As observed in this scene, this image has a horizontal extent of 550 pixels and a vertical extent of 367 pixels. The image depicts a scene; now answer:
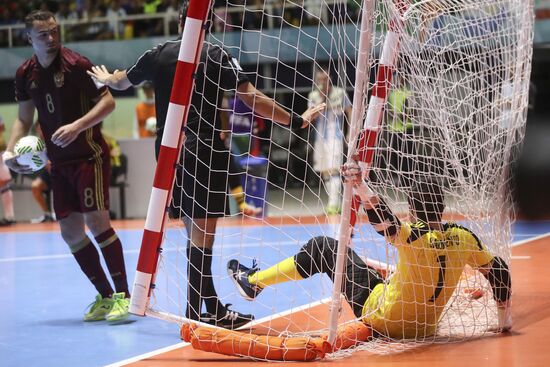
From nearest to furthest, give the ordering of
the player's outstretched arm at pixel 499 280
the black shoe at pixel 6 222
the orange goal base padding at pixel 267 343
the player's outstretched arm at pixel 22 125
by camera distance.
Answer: the orange goal base padding at pixel 267 343, the player's outstretched arm at pixel 499 280, the player's outstretched arm at pixel 22 125, the black shoe at pixel 6 222

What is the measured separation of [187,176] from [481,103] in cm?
227

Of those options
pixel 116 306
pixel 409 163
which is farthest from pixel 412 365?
pixel 116 306

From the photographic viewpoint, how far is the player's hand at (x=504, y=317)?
194 inches

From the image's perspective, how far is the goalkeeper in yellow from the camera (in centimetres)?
460

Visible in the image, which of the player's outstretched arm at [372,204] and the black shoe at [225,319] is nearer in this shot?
the player's outstretched arm at [372,204]

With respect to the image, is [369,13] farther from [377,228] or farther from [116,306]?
[116,306]

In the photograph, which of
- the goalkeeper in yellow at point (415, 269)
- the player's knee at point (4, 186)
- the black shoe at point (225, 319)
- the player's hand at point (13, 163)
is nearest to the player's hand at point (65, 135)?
the player's hand at point (13, 163)

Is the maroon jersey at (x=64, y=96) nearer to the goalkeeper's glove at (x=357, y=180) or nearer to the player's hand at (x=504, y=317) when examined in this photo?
the goalkeeper's glove at (x=357, y=180)

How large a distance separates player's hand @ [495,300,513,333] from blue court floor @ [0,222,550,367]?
124 cm

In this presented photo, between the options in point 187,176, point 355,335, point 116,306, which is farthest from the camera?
point 116,306

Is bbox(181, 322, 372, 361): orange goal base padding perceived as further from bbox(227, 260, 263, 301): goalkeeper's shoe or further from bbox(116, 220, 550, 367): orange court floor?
bbox(227, 260, 263, 301): goalkeeper's shoe

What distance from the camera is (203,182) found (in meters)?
5.19

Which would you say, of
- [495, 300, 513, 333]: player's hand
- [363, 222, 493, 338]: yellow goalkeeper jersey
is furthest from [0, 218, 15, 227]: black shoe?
[495, 300, 513, 333]: player's hand

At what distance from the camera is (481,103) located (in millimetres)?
6133
